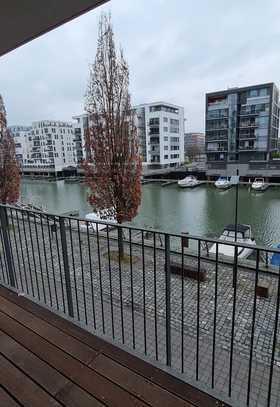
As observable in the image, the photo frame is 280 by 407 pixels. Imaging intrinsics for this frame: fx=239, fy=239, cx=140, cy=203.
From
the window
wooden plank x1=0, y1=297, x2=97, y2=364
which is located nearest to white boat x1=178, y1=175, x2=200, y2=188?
the window

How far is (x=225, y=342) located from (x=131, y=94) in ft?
18.0

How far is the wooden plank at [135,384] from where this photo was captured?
4.27ft

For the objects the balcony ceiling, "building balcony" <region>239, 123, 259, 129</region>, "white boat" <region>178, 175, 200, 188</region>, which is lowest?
Answer: "white boat" <region>178, 175, 200, 188</region>

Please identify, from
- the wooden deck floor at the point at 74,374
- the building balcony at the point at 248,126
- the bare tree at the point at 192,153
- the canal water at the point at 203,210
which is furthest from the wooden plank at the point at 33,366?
the bare tree at the point at 192,153

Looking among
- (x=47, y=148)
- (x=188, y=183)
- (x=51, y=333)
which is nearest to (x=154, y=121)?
(x=188, y=183)

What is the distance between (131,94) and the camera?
591 centimetres

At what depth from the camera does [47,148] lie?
1775 inches

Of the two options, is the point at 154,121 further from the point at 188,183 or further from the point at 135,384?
the point at 135,384

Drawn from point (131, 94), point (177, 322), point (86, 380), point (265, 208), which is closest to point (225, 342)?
point (177, 322)

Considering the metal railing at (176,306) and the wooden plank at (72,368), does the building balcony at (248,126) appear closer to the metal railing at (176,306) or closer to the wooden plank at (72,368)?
the metal railing at (176,306)

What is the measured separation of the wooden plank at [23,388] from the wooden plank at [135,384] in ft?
1.01

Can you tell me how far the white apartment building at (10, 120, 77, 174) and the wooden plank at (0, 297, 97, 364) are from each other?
44.0 meters

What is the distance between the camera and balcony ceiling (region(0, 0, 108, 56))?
1608 mm

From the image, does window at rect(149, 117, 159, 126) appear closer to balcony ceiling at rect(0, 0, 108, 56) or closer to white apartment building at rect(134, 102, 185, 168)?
white apartment building at rect(134, 102, 185, 168)
